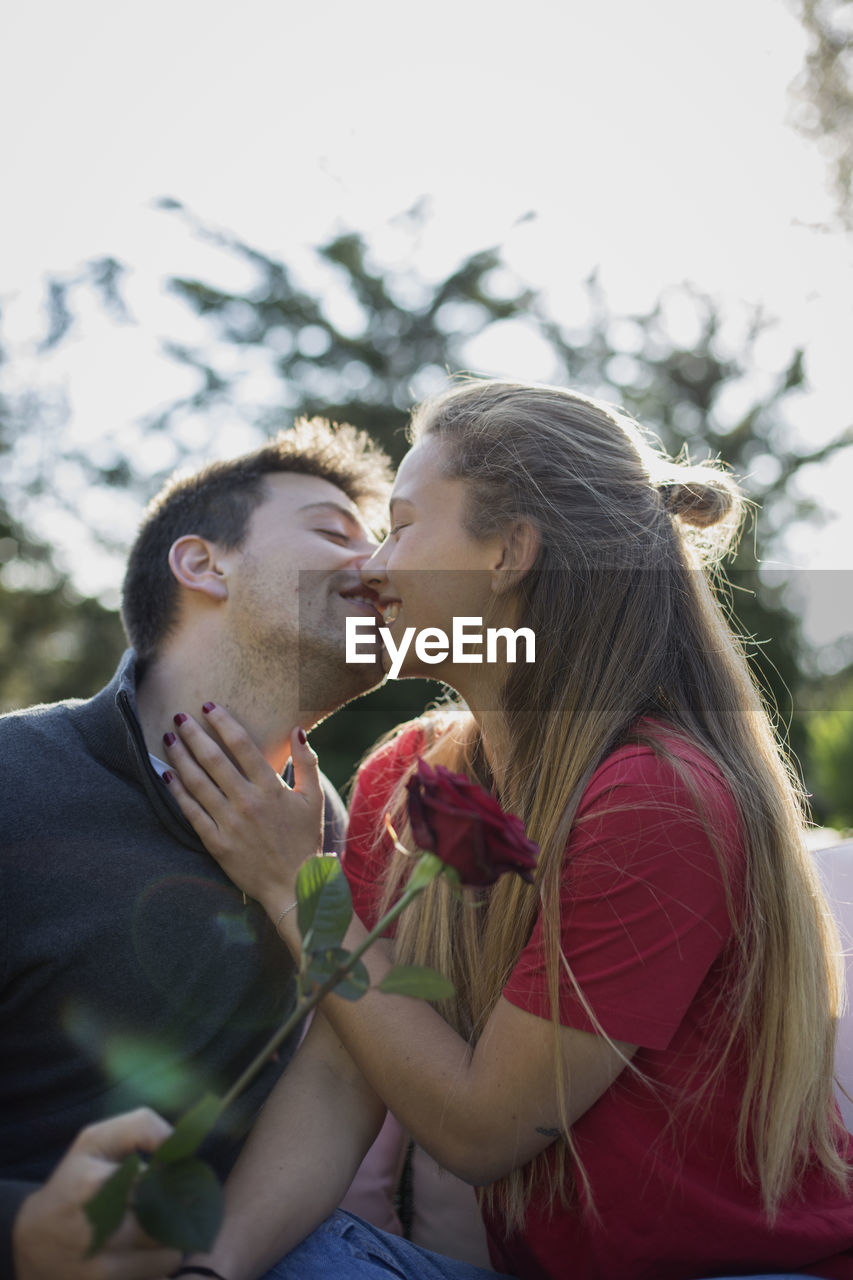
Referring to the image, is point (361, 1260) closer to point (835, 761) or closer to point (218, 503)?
point (218, 503)

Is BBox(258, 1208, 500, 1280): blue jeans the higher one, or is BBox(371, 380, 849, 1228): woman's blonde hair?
BBox(371, 380, 849, 1228): woman's blonde hair

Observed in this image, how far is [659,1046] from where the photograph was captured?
1731 mm

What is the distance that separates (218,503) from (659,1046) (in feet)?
6.21

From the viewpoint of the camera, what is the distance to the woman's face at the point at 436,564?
236 centimetres

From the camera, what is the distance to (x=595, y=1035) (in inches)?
68.5

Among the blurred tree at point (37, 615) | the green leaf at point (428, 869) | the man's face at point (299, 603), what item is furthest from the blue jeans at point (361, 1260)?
the blurred tree at point (37, 615)

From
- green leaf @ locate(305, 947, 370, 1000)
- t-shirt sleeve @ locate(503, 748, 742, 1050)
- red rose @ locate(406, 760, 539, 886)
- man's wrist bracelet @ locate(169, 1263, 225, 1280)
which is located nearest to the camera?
red rose @ locate(406, 760, 539, 886)

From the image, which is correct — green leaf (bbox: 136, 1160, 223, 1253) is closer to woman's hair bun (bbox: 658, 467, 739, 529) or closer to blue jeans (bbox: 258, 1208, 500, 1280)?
blue jeans (bbox: 258, 1208, 500, 1280)

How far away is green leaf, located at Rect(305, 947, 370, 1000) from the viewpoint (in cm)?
125

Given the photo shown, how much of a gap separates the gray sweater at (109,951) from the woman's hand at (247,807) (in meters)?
0.09

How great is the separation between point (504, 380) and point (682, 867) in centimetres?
135

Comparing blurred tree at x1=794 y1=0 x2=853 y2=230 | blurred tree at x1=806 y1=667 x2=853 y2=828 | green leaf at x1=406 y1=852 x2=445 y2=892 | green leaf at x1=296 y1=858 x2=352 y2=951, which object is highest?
blurred tree at x1=794 y1=0 x2=853 y2=230

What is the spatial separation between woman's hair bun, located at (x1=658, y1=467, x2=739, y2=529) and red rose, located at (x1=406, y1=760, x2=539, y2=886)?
142 cm

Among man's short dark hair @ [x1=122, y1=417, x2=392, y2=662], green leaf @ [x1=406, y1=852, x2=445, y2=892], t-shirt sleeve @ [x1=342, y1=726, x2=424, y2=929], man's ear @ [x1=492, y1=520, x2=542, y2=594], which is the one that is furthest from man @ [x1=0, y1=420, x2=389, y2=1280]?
green leaf @ [x1=406, y1=852, x2=445, y2=892]
